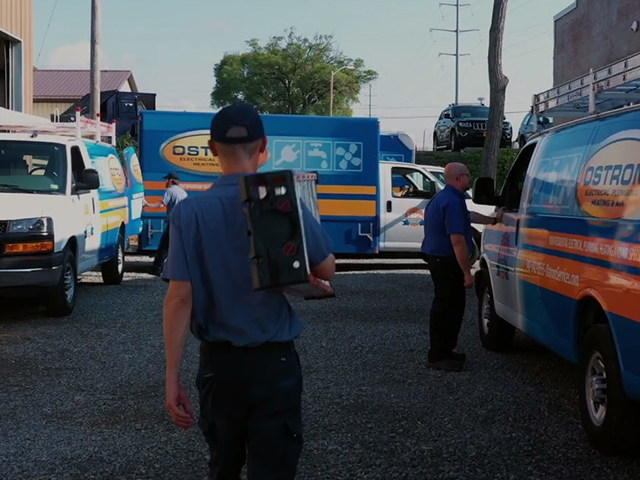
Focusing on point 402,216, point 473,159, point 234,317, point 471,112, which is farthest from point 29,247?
point 473,159

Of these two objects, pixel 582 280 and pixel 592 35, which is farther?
pixel 592 35

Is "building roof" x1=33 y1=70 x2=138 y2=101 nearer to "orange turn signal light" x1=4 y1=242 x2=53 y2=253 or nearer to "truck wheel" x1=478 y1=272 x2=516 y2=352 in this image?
"orange turn signal light" x1=4 y1=242 x2=53 y2=253

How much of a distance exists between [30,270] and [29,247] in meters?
0.24

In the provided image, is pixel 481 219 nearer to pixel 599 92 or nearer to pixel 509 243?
pixel 509 243

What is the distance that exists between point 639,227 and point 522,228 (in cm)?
249

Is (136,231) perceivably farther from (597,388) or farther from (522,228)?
(597,388)

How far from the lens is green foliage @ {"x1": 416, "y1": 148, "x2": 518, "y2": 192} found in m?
33.3

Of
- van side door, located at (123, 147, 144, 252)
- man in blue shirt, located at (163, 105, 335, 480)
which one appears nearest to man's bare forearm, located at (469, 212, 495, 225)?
man in blue shirt, located at (163, 105, 335, 480)

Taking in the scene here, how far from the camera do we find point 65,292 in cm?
1055

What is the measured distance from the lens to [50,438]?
5973 mm

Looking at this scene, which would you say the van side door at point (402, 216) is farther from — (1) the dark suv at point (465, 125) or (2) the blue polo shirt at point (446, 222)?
(1) the dark suv at point (465, 125)

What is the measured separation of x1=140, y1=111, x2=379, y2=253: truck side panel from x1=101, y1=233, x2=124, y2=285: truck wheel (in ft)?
6.99

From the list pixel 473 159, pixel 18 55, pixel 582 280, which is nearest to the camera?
pixel 582 280

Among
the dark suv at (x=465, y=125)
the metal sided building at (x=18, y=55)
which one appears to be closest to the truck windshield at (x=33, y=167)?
the metal sided building at (x=18, y=55)
